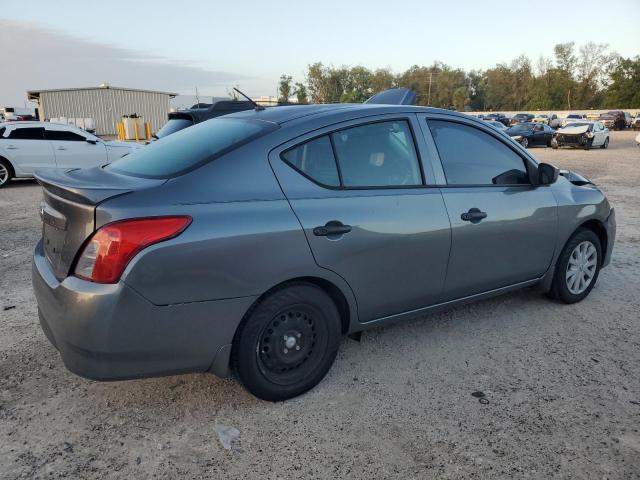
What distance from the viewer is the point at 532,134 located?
88.4ft

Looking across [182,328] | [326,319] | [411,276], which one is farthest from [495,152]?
[182,328]

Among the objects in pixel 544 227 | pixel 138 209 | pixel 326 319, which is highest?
pixel 138 209

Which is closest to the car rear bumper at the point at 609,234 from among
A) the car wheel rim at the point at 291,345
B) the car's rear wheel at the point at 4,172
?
the car wheel rim at the point at 291,345

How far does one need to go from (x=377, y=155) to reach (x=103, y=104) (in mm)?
41397

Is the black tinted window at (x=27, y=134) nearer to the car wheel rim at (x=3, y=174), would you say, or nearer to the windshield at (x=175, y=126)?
the car wheel rim at (x=3, y=174)

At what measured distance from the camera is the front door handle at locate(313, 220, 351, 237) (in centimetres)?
272

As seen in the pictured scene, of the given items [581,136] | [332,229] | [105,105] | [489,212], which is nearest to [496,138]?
[489,212]

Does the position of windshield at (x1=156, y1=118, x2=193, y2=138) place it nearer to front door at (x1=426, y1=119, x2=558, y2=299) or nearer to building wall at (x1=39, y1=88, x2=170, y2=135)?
front door at (x1=426, y1=119, x2=558, y2=299)

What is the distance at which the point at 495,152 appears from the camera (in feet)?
12.3

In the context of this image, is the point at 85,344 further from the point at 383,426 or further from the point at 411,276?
the point at 411,276

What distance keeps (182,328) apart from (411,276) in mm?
1472

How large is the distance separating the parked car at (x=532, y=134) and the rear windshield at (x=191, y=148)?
26.2 meters

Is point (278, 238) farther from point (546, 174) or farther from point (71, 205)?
point (546, 174)

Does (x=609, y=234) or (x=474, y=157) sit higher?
(x=474, y=157)
